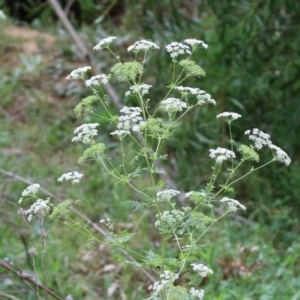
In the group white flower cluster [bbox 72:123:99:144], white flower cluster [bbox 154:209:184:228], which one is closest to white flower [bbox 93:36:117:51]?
white flower cluster [bbox 72:123:99:144]

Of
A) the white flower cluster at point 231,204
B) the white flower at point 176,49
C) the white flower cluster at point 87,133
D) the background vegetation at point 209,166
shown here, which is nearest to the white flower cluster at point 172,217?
the white flower cluster at point 231,204

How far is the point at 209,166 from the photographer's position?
4289mm

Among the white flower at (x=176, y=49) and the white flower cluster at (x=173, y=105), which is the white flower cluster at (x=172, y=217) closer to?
the white flower cluster at (x=173, y=105)

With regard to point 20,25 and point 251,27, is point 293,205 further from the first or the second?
point 20,25

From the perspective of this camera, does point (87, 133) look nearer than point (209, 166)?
Yes

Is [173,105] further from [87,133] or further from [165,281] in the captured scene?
[165,281]

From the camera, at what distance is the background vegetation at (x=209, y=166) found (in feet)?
10.9

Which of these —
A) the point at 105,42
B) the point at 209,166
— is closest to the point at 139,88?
the point at 105,42

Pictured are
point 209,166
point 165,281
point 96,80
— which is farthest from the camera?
point 209,166

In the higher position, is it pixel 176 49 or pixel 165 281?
pixel 176 49

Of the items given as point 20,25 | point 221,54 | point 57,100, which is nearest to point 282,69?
point 221,54

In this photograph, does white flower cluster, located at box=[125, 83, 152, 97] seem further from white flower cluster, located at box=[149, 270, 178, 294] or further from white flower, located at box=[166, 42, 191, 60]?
white flower cluster, located at box=[149, 270, 178, 294]

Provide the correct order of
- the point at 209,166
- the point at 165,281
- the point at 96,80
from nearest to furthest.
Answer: the point at 165,281 < the point at 96,80 < the point at 209,166

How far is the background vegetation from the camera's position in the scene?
3.32 m
